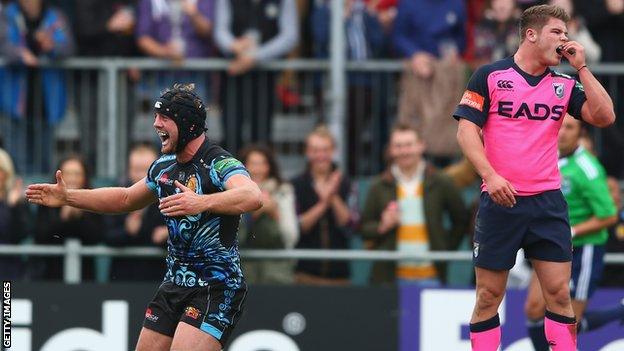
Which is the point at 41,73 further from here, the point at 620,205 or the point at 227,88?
the point at 620,205

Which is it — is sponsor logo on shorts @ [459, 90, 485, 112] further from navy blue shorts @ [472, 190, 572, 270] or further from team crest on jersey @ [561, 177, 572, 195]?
team crest on jersey @ [561, 177, 572, 195]

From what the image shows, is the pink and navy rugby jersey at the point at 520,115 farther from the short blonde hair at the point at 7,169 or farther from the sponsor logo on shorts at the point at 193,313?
the short blonde hair at the point at 7,169

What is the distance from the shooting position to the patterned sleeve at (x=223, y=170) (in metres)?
9.34

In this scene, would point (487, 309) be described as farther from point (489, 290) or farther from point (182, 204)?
point (182, 204)

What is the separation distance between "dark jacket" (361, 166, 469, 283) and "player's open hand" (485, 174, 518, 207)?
3815 mm

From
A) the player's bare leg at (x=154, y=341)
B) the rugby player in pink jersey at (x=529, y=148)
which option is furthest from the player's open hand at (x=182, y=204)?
the rugby player in pink jersey at (x=529, y=148)

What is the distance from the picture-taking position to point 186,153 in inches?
376

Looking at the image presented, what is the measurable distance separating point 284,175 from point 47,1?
9.90 ft

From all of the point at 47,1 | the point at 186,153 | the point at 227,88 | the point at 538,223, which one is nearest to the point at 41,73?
the point at 47,1

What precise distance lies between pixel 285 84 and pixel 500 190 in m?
5.88

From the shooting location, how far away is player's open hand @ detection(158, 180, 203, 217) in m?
8.93

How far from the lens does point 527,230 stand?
32.5ft

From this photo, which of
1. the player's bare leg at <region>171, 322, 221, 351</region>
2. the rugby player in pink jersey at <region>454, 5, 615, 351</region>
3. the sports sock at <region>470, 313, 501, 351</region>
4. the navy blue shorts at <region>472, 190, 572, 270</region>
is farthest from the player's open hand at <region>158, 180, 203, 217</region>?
the sports sock at <region>470, 313, 501, 351</region>

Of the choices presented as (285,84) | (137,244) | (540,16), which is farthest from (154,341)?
(285,84)
